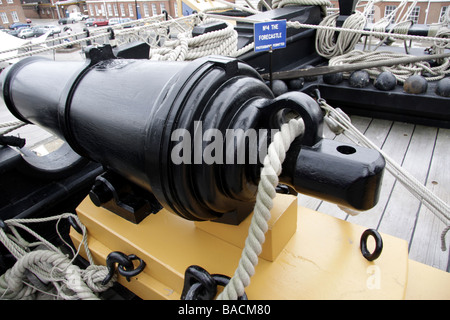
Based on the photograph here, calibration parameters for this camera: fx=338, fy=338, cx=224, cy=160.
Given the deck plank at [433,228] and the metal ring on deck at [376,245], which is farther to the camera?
the deck plank at [433,228]

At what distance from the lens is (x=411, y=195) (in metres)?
1.48

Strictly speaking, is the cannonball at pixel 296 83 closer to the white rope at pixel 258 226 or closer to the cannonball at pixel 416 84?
the cannonball at pixel 416 84

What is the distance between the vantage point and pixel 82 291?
0.99m

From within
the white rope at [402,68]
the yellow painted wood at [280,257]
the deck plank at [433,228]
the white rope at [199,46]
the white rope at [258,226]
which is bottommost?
the deck plank at [433,228]

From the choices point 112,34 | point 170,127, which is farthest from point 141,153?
point 112,34

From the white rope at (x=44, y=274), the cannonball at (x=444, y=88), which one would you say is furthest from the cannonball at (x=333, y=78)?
the white rope at (x=44, y=274)

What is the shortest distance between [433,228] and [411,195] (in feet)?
0.74

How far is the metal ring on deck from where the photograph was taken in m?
0.73

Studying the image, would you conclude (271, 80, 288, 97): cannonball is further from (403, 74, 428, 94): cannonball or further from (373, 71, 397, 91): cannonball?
(403, 74, 428, 94): cannonball

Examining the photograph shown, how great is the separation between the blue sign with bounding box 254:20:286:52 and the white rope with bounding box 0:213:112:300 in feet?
3.79

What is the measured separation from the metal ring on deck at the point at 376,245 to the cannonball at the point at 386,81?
1.59 meters

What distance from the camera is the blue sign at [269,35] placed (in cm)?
165

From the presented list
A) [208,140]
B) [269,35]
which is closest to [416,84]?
[269,35]

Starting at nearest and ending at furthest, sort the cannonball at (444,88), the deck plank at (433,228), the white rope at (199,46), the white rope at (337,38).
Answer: the deck plank at (433,228) → the white rope at (199,46) → the cannonball at (444,88) → the white rope at (337,38)
